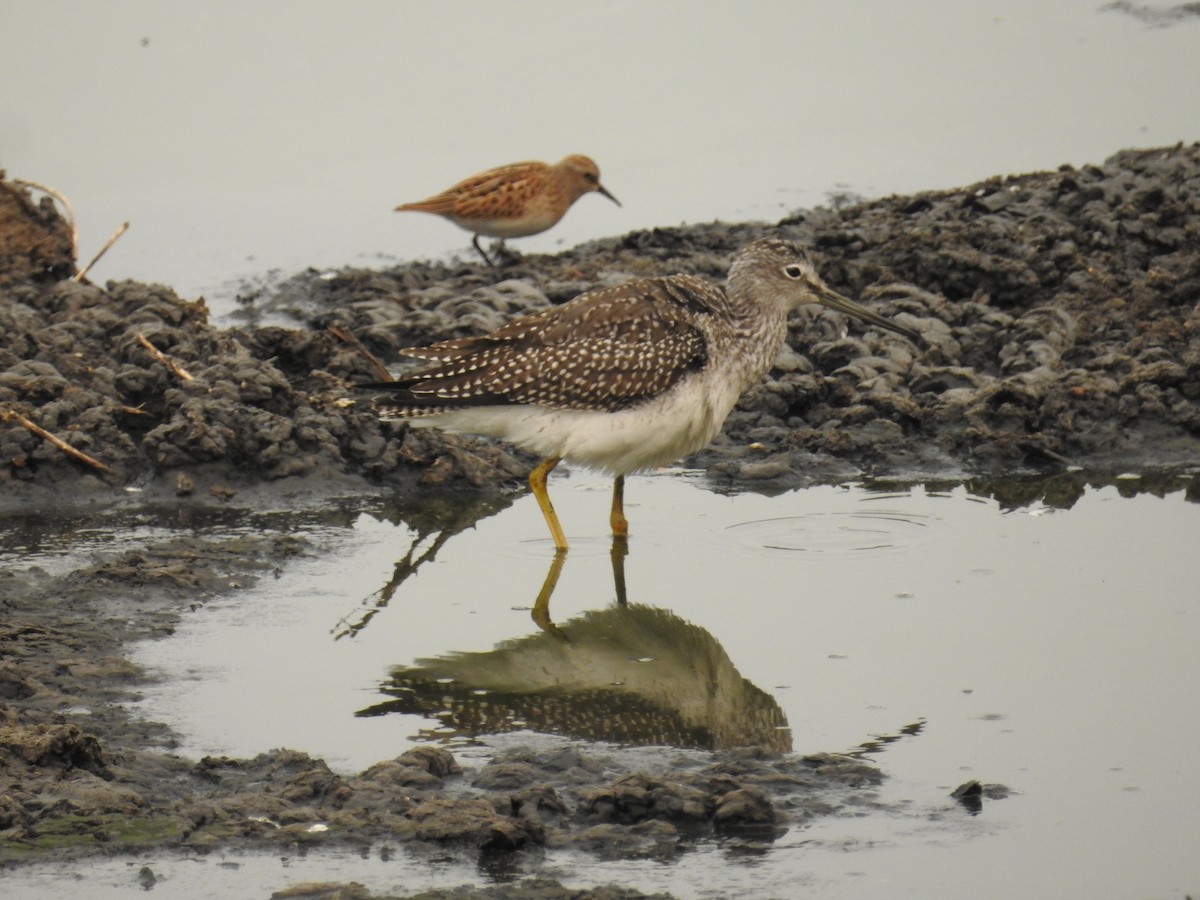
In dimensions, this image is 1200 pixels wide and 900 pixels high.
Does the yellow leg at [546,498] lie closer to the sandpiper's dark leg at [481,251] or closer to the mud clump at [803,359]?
the mud clump at [803,359]

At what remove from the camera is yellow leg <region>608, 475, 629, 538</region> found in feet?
31.1

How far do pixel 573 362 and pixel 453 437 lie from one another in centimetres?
143

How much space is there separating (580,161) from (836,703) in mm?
7619

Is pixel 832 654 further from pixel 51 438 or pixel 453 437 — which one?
pixel 51 438

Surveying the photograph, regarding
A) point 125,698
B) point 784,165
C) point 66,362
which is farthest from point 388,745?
point 784,165

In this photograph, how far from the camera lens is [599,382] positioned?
9.12 meters

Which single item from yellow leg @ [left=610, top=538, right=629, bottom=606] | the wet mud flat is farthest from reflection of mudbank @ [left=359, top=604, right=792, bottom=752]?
the wet mud flat

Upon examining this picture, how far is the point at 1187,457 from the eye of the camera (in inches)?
402

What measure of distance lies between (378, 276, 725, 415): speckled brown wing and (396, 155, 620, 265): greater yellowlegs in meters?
4.08

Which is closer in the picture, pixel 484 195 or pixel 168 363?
pixel 168 363

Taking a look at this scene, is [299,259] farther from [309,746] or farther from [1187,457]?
[309,746]

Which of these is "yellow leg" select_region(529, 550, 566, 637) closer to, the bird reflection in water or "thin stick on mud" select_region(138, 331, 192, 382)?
the bird reflection in water

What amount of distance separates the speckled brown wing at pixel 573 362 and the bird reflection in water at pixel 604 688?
1.13 meters

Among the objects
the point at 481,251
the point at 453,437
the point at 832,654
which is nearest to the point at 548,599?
the point at 832,654
